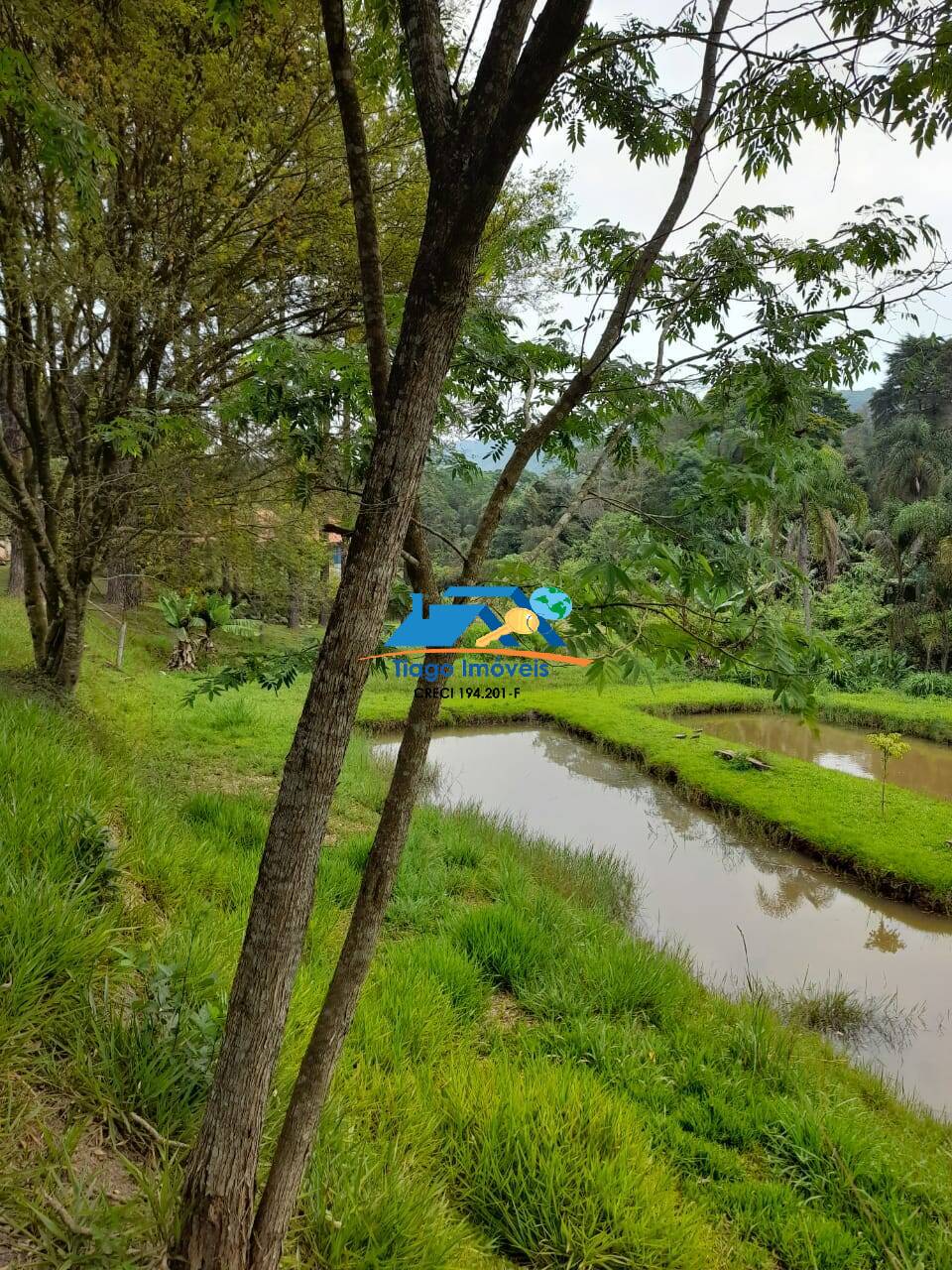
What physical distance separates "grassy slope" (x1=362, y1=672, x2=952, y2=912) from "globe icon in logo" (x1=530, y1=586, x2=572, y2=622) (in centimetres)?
527

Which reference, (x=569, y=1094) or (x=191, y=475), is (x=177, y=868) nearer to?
(x=569, y=1094)

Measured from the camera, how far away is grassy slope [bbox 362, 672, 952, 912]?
656 centimetres

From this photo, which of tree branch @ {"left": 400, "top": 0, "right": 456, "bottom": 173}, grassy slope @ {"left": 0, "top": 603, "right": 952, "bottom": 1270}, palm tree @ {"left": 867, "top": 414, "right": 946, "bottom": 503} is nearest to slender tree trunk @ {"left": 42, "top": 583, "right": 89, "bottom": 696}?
grassy slope @ {"left": 0, "top": 603, "right": 952, "bottom": 1270}

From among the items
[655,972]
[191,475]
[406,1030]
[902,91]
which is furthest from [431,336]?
[191,475]

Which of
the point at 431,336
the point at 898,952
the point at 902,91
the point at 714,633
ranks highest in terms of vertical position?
the point at 902,91

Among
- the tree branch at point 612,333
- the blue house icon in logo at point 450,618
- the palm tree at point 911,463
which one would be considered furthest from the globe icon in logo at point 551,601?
the palm tree at point 911,463

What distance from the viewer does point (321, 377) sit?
76.4 inches

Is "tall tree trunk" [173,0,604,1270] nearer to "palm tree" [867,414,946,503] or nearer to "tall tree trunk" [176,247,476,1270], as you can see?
"tall tree trunk" [176,247,476,1270]

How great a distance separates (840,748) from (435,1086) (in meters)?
11.8

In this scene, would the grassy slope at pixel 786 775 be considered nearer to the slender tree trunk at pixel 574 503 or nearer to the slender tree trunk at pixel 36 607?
the slender tree trunk at pixel 574 503

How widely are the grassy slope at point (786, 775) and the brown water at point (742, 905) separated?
31 centimetres

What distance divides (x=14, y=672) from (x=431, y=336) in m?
5.28

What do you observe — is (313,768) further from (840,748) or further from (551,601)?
(840,748)

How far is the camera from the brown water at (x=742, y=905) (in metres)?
4.57
